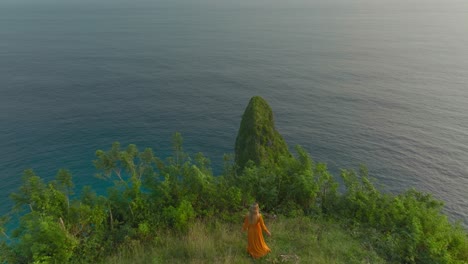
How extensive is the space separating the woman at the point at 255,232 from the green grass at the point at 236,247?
362 millimetres

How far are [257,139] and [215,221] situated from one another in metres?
23.2

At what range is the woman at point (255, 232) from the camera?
12.9 meters

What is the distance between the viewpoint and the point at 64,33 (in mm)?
138000

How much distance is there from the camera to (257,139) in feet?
128

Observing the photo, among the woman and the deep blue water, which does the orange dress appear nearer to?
the woman

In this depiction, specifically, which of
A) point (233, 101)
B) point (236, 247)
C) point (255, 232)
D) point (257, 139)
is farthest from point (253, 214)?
point (233, 101)

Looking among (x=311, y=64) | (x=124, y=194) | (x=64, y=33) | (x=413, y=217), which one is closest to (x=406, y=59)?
(x=311, y=64)

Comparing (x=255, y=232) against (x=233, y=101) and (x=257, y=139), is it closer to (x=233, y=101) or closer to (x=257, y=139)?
(x=257, y=139)

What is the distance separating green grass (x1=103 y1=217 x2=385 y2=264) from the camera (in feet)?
44.3

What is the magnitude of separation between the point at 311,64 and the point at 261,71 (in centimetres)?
1820

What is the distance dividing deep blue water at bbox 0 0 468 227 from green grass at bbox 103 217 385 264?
8.49m

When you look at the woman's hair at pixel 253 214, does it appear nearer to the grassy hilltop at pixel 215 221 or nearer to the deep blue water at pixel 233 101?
the grassy hilltop at pixel 215 221

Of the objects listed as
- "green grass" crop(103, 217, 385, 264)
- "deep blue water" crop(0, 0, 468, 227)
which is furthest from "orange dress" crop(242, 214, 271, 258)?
"deep blue water" crop(0, 0, 468, 227)

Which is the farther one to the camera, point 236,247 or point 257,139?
point 257,139
